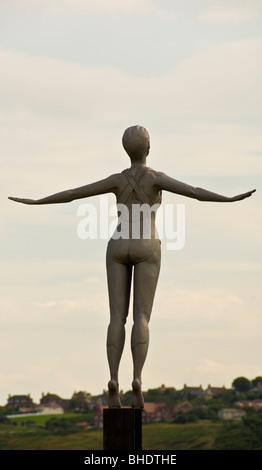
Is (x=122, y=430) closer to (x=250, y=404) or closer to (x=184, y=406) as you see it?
(x=250, y=404)

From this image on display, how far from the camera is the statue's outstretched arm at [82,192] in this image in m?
17.0

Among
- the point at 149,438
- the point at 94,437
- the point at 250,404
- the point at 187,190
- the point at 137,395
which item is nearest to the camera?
the point at 137,395

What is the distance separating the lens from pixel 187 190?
16.7 metres

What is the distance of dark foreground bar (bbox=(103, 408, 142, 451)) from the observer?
16188 millimetres

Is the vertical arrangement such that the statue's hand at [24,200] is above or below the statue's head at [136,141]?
below

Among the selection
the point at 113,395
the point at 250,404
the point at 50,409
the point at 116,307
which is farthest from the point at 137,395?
the point at 50,409

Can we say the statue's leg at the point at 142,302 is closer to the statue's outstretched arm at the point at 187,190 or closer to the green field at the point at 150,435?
the statue's outstretched arm at the point at 187,190

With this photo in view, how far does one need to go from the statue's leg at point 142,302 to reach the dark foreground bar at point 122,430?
0.58 m

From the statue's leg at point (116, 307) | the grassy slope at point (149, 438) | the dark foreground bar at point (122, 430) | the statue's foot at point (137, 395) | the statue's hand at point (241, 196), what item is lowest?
the dark foreground bar at point (122, 430)

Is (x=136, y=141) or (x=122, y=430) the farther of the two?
(x=136, y=141)

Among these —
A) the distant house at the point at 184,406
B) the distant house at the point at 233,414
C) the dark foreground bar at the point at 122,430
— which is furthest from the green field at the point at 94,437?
the dark foreground bar at the point at 122,430

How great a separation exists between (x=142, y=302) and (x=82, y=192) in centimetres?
180
